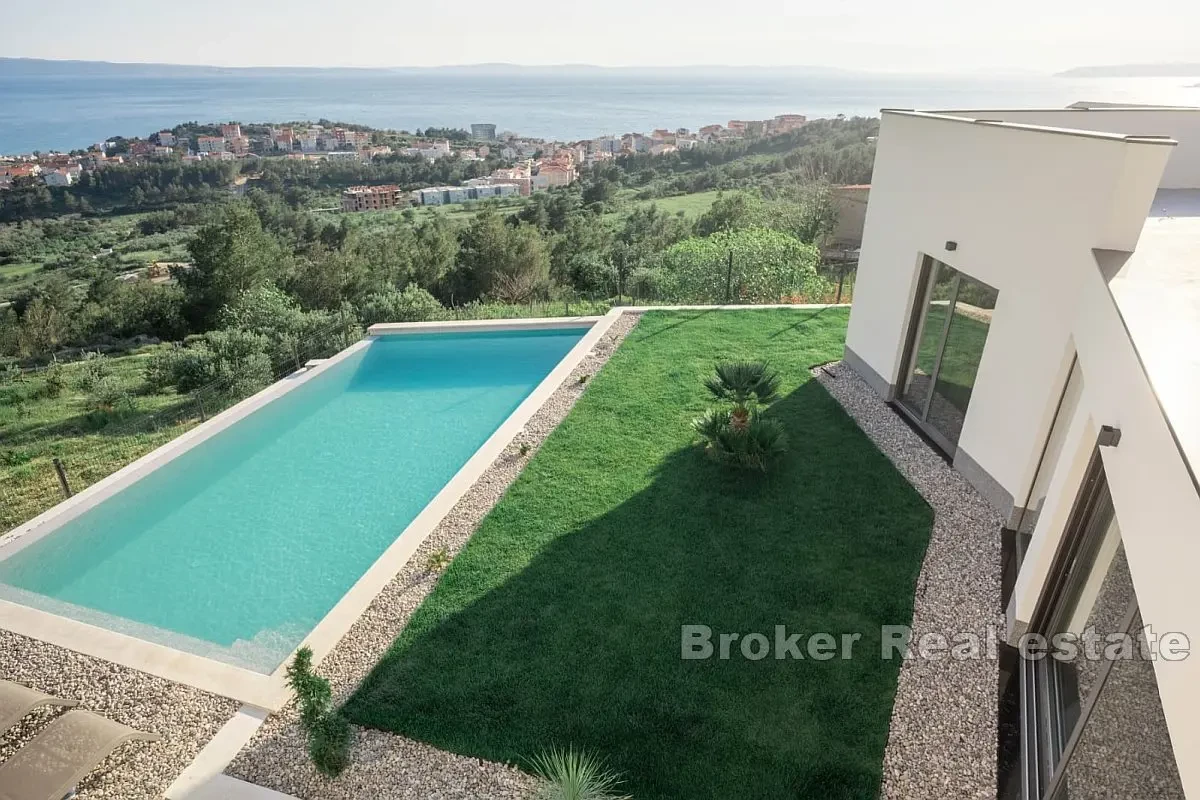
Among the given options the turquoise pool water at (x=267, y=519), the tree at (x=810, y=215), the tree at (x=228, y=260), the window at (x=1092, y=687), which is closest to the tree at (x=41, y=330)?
the tree at (x=228, y=260)

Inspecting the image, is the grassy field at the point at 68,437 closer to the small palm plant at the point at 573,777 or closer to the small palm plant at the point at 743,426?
the small palm plant at the point at 573,777

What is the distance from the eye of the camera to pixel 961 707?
5.69 metres

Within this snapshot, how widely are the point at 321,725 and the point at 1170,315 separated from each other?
7.11 meters

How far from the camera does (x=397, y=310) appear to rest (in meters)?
19.6

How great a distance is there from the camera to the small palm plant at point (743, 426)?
916 cm

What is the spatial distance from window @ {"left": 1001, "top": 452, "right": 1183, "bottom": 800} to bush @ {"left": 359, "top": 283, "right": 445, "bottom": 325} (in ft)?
53.4

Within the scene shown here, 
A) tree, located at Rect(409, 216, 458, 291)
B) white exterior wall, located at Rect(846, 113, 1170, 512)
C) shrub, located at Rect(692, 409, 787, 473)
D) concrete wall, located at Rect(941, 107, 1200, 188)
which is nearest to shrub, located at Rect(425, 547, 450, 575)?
shrub, located at Rect(692, 409, 787, 473)

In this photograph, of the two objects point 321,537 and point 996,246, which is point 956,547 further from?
point 321,537

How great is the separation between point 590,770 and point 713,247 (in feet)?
52.1

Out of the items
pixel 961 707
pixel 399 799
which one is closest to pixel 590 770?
pixel 399 799

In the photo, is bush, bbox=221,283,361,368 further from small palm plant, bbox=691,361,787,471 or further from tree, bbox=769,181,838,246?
tree, bbox=769,181,838,246

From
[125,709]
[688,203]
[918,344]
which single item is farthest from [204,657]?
[688,203]

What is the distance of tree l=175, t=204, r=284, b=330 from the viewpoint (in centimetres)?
2947

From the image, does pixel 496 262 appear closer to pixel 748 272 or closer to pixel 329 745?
pixel 748 272
